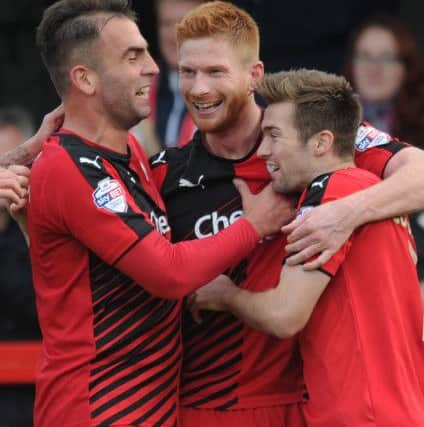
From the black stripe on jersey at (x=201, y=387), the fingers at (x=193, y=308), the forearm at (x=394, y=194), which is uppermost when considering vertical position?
the forearm at (x=394, y=194)

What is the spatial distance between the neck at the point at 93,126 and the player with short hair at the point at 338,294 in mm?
502

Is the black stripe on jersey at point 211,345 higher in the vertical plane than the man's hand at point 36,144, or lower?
lower

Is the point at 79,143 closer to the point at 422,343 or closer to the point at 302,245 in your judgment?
the point at 302,245

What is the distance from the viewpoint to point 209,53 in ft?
15.3

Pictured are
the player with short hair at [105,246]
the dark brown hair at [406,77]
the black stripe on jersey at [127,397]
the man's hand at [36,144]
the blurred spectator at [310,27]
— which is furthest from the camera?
the blurred spectator at [310,27]

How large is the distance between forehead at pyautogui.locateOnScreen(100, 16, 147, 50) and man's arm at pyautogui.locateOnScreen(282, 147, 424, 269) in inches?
33.1

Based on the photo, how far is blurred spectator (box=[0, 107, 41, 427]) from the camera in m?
6.48

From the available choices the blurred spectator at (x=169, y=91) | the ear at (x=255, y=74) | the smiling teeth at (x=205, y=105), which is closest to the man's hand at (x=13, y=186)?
the smiling teeth at (x=205, y=105)

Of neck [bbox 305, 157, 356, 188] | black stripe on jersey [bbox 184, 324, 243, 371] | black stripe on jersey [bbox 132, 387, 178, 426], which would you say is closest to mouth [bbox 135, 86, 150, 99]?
neck [bbox 305, 157, 356, 188]

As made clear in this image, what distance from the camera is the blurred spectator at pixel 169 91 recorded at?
6.84 metres

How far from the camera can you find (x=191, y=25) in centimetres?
469

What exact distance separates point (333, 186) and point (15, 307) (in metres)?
2.65

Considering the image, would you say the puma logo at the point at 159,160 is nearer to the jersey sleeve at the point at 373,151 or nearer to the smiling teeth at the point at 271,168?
the smiling teeth at the point at 271,168

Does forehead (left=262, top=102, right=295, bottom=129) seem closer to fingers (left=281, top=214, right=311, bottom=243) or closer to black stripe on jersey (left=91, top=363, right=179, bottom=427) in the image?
fingers (left=281, top=214, right=311, bottom=243)
